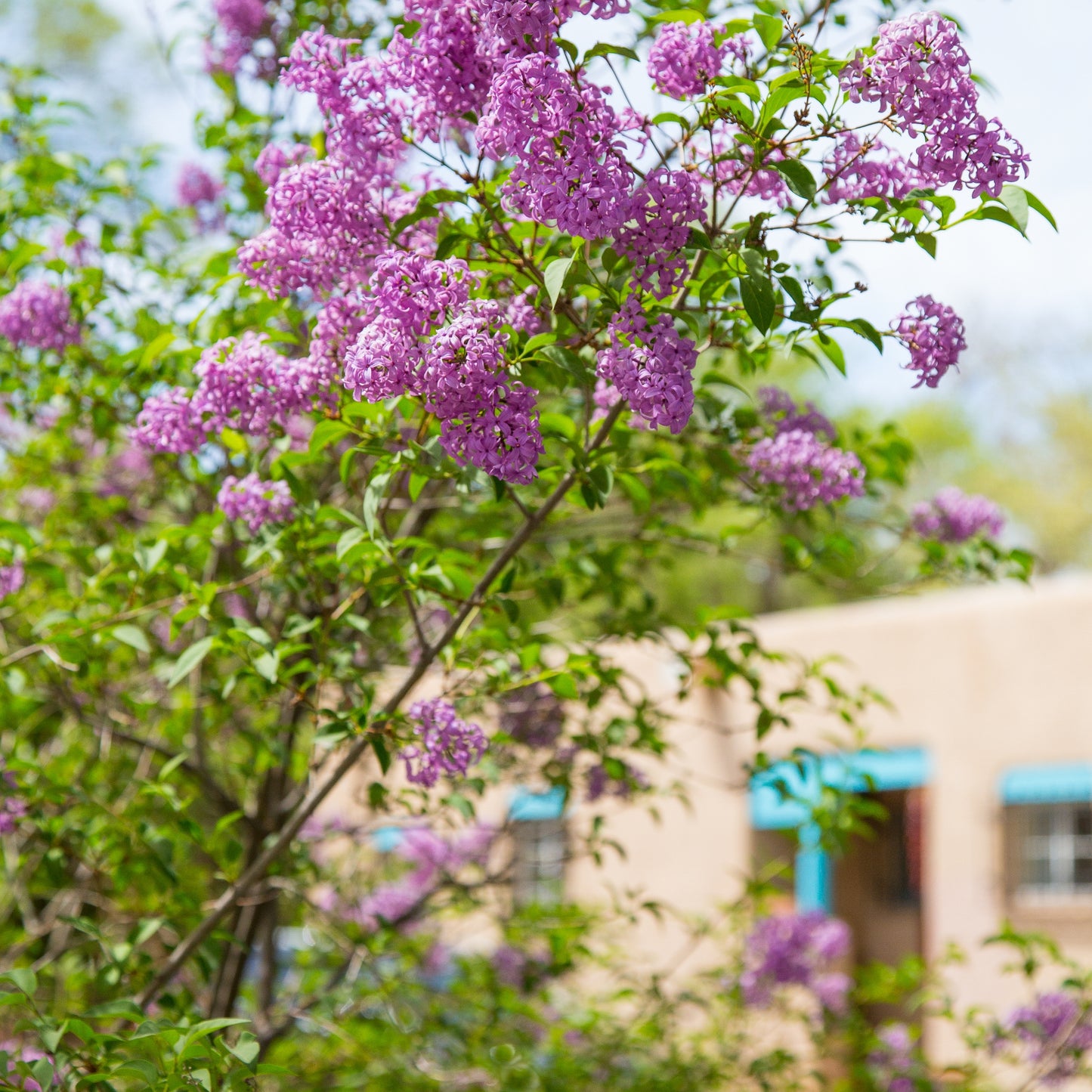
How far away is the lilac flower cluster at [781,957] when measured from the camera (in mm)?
5113

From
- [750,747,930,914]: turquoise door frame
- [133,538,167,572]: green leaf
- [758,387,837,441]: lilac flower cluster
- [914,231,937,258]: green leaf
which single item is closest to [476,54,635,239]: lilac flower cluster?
[914,231,937,258]: green leaf

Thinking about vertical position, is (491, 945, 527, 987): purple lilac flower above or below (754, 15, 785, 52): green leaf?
below

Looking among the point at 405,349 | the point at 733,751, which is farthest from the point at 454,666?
the point at 733,751

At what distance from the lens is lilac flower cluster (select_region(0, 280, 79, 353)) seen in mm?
3170

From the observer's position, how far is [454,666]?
2596 millimetres

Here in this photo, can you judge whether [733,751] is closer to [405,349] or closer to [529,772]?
[529,772]

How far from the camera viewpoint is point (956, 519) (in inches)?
140

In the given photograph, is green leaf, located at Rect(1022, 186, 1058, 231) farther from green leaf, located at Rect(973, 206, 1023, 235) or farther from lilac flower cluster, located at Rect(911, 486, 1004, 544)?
lilac flower cluster, located at Rect(911, 486, 1004, 544)

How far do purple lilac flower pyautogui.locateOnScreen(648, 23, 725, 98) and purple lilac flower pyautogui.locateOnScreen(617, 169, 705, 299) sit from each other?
0.31 meters

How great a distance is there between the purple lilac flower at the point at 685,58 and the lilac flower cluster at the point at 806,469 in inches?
33.4

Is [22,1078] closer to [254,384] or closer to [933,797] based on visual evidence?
[254,384]

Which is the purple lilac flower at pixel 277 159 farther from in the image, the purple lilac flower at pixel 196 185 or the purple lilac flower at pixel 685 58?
the purple lilac flower at pixel 196 185

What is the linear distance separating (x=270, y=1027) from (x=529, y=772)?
1104 mm

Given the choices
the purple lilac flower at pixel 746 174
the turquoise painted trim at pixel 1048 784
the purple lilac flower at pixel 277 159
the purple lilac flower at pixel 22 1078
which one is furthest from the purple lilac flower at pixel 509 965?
the turquoise painted trim at pixel 1048 784
